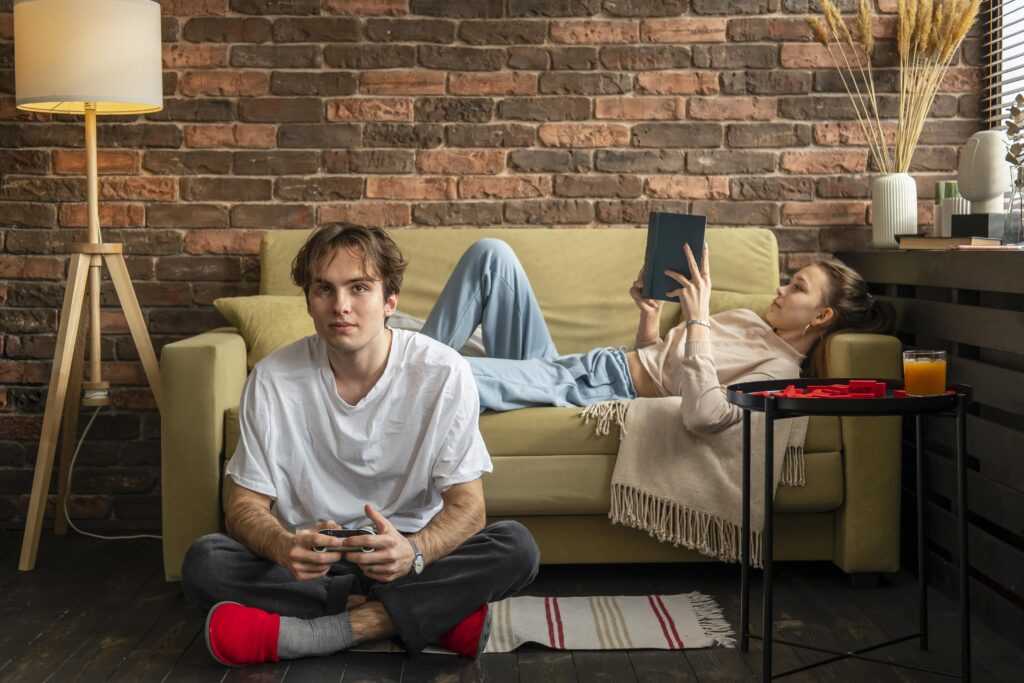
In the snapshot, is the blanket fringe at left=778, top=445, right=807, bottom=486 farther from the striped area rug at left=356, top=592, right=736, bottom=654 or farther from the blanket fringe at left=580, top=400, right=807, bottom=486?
the striped area rug at left=356, top=592, right=736, bottom=654

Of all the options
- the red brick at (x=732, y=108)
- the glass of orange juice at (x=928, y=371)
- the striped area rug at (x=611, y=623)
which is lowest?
the striped area rug at (x=611, y=623)

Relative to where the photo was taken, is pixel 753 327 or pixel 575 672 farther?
pixel 753 327

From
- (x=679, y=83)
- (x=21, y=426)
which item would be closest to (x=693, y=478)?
(x=679, y=83)

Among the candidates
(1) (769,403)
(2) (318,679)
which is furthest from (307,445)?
(1) (769,403)

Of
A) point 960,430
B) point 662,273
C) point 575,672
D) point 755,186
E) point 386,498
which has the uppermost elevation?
point 755,186

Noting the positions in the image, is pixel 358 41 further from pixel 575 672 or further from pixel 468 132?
pixel 575 672

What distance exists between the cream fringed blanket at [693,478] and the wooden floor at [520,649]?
15 centimetres

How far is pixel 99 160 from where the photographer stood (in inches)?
138

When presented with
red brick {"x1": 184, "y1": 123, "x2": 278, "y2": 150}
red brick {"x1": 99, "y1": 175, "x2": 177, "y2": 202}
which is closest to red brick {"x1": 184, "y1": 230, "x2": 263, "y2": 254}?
red brick {"x1": 99, "y1": 175, "x2": 177, "y2": 202}

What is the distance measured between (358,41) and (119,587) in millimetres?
1761

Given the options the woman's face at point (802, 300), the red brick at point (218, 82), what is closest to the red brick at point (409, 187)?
the red brick at point (218, 82)

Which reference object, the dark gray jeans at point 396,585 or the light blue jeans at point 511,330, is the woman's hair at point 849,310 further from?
the dark gray jeans at point 396,585

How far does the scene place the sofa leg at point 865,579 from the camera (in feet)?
8.95

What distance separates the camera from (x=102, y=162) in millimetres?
3520
